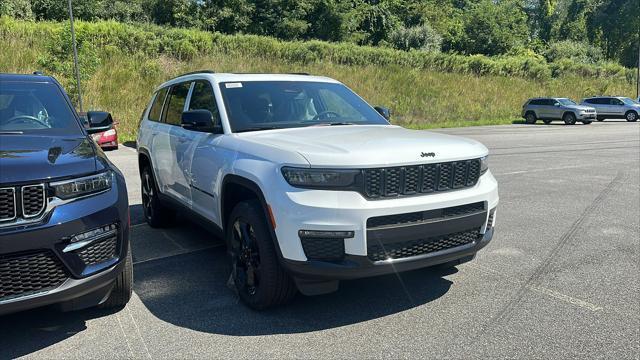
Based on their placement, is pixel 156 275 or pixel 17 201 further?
pixel 156 275

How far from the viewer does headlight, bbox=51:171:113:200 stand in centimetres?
313

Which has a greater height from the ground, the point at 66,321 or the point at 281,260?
the point at 281,260

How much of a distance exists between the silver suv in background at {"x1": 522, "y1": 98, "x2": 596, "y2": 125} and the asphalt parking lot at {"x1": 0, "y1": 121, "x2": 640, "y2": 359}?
28.0m

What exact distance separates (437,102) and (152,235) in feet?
97.7

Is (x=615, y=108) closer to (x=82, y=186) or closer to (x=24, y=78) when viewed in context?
(x=24, y=78)

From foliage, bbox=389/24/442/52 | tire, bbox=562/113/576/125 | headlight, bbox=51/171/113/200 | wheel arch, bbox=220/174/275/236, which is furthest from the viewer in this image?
foliage, bbox=389/24/442/52

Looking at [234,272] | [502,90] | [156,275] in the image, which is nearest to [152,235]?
[156,275]

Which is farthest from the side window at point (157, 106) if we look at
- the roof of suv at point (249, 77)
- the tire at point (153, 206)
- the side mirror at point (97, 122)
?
the side mirror at point (97, 122)

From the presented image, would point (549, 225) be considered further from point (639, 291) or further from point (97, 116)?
point (97, 116)

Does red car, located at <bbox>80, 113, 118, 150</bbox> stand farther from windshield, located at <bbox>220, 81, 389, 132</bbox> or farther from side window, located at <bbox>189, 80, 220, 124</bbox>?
windshield, located at <bbox>220, 81, 389, 132</bbox>

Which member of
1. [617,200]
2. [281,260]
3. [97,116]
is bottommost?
[617,200]

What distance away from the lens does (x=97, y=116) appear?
4.91 meters

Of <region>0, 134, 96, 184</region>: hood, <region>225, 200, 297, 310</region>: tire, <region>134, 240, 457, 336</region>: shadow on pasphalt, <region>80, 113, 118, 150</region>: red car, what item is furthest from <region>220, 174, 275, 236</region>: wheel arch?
<region>80, 113, 118, 150</region>: red car

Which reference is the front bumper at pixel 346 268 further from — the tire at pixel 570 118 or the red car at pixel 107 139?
the tire at pixel 570 118
